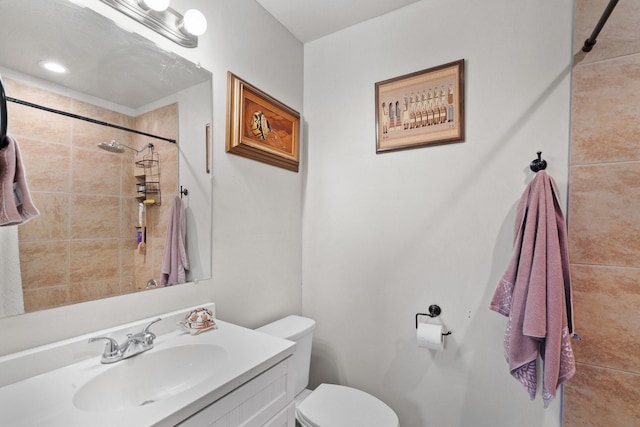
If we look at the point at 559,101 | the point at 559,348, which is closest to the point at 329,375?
the point at 559,348

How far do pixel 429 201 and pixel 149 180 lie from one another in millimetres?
1327

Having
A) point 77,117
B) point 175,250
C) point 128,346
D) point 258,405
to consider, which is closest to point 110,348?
point 128,346

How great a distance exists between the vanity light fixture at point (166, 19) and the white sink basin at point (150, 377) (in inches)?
47.9

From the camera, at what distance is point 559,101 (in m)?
1.26

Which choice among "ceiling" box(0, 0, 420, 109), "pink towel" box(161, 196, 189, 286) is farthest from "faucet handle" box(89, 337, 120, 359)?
"ceiling" box(0, 0, 420, 109)

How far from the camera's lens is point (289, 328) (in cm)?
152

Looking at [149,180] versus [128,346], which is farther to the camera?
[149,180]

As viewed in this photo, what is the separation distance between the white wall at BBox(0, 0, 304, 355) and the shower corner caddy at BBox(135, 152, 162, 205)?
195 millimetres

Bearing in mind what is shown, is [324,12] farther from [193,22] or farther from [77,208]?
[77,208]

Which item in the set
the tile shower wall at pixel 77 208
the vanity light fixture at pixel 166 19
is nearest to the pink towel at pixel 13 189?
the tile shower wall at pixel 77 208

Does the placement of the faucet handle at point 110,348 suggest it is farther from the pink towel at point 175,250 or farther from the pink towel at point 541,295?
the pink towel at point 541,295

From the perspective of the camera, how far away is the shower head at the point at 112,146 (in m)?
0.99

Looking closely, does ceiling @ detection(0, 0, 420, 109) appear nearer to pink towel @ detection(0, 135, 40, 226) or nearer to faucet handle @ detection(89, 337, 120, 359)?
pink towel @ detection(0, 135, 40, 226)

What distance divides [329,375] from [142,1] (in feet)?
6.83
